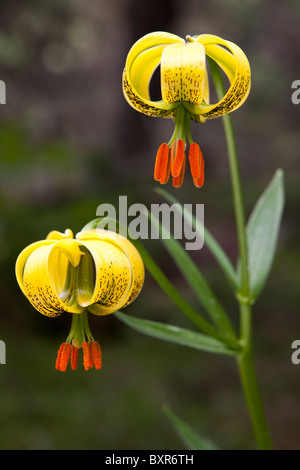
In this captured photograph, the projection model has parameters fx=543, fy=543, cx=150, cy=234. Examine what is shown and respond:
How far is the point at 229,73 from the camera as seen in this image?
917 mm

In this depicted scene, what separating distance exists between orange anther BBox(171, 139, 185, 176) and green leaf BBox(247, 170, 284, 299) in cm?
34

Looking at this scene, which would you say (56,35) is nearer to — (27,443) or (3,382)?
(3,382)

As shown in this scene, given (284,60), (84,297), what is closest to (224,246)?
(284,60)

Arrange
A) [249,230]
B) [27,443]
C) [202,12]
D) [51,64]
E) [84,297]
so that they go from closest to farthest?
[84,297] < [249,230] < [27,443] < [51,64] < [202,12]

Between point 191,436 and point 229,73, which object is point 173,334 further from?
point 229,73

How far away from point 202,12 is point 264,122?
182 centimetres

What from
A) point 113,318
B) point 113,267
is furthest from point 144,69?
point 113,318

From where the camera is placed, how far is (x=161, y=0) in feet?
17.8

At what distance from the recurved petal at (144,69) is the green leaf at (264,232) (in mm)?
386

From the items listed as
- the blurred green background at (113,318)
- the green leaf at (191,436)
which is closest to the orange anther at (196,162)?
the green leaf at (191,436)

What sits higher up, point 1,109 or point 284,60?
point 284,60

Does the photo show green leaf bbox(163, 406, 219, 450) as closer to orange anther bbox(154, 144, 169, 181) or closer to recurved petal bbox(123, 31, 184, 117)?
orange anther bbox(154, 144, 169, 181)

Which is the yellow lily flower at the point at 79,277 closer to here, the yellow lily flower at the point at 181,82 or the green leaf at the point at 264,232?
the yellow lily flower at the point at 181,82

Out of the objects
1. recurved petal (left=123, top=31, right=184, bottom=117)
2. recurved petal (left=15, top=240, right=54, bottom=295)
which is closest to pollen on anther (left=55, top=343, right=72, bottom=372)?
recurved petal (left=15, top=240, right=54, bottom=295)
